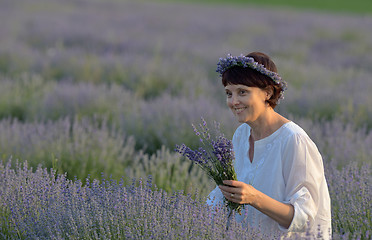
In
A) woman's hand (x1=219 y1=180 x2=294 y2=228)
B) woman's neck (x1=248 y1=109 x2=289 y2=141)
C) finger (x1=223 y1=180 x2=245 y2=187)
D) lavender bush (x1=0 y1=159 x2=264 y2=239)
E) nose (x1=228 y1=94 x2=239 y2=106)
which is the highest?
nose (x1=228 y1=94 x2=239 y2=106)

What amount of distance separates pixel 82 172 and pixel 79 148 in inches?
10.7

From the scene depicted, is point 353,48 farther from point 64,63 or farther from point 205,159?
point 205,159

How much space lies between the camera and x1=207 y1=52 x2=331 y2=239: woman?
208 cm

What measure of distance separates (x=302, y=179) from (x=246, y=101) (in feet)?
1.47

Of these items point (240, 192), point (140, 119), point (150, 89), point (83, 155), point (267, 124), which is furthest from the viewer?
point (150, 89)

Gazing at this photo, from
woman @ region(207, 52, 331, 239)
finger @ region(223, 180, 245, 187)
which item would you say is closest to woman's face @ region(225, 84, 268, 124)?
woman @ region(207, 52, 331, 239)

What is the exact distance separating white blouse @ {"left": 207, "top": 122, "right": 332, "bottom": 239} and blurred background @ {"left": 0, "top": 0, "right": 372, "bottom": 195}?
1.16m

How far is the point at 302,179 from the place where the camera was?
2.10 meters

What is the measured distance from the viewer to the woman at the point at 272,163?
2.08 m

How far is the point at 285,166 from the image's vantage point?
7.12 ft

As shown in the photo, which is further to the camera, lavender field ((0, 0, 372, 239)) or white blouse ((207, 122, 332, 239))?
lavender field ((0, 0, 372, 239))

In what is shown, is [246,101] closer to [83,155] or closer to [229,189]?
[229,189]

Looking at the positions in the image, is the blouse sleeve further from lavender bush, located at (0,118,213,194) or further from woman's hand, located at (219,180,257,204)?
lavender bush, located at (0,118,213,194)

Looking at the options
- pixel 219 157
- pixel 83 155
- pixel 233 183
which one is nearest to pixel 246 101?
pixel 219 157
